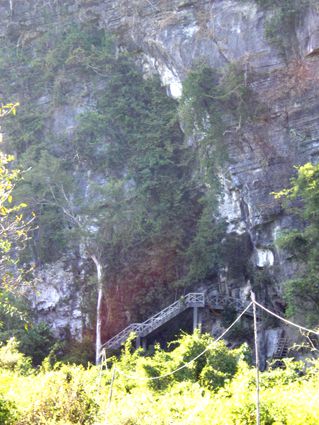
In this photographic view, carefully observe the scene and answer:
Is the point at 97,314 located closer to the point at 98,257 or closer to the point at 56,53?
the point at 98,257

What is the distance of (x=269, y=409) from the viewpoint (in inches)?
222

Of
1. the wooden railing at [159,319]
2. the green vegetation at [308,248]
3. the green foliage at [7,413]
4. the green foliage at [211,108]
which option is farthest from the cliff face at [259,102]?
the green foliage at [7,413]

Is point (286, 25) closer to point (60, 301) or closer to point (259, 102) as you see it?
point (259, 102)

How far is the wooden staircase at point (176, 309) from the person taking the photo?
1673 cm

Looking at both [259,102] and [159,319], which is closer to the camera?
[159,319]

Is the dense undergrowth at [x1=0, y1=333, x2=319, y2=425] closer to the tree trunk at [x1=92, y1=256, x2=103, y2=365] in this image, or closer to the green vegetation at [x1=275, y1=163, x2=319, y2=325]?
the green vegetation at [x1=275, y1=163, x2=319, y2=325]

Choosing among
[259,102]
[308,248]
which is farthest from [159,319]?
[259,102]

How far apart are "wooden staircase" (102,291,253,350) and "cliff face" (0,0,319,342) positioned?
67cm

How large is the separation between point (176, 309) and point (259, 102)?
23.5 feet

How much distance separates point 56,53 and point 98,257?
9811 millimetres

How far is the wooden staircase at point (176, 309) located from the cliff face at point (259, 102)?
67cm

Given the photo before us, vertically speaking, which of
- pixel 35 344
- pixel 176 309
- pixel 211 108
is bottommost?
pixel 35 344

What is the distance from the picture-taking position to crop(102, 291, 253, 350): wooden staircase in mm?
16734

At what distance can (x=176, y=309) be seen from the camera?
671 inches
